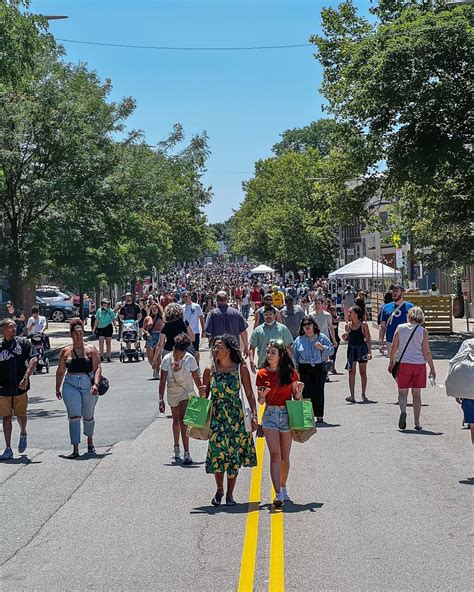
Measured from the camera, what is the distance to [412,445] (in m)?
13.1

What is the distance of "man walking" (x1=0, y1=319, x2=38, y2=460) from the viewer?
12906 mm

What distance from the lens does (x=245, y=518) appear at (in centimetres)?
916

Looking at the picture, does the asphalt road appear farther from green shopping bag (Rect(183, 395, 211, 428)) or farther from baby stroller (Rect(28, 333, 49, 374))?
baby stroller (Rect(28, 333, 49, 374))

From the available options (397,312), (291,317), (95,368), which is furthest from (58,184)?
(95,368)

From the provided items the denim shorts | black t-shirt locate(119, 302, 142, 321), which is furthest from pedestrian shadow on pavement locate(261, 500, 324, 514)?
black t-shirt locate(119, 302, 142, 321)

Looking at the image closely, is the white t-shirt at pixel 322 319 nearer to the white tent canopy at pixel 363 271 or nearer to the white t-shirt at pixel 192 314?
the white t-shirt at pixel 192 314

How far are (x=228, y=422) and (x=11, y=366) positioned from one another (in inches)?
165

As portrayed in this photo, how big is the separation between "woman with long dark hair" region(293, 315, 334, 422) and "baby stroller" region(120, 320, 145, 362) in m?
14.6

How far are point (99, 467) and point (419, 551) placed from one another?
5.19 meters

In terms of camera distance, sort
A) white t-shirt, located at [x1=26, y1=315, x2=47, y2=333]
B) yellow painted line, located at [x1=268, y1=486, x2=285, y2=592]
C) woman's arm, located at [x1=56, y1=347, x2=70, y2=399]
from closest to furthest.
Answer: yellow painted line, located at [x1=268, y1=486, x2=285, y2=592]
woman's arm, located at [x1=56, y1=347, x2=70, y2=399]
white t-shirt, located at [x1=26, y1=315, x2=47, y2=333]

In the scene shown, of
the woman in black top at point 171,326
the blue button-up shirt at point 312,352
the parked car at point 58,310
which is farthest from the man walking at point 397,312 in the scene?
the parked car at point 58,310

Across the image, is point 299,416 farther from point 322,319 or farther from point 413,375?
point 322,319

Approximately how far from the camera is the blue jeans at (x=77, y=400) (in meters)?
12.8

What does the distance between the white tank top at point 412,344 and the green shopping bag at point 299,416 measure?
4892 mm
